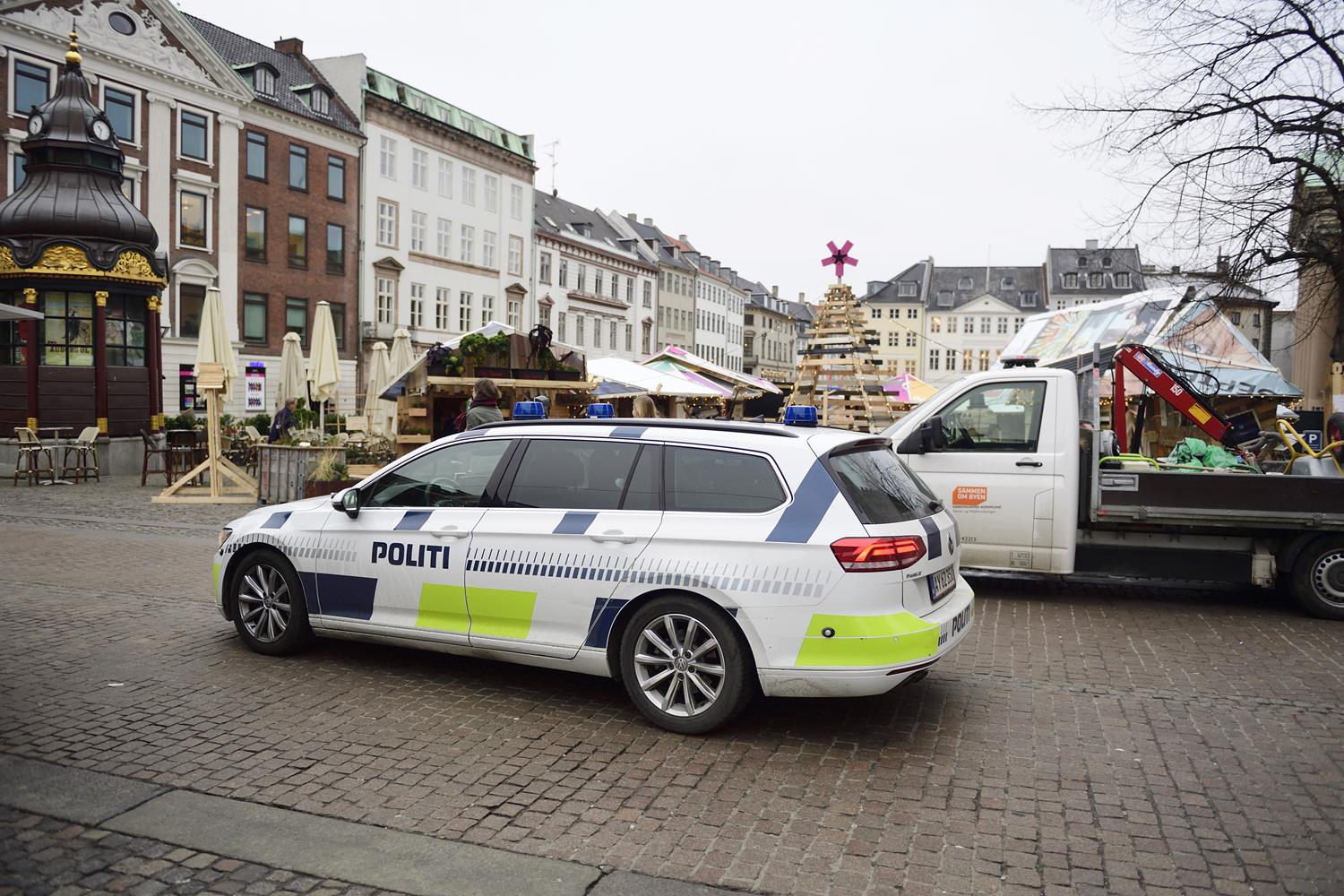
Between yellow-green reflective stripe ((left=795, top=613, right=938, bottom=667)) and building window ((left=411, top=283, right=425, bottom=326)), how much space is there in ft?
154

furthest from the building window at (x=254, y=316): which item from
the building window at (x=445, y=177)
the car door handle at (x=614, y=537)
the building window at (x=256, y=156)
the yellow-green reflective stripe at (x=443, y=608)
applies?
the car door handle at (x=614, y=537)

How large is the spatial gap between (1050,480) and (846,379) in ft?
31.4

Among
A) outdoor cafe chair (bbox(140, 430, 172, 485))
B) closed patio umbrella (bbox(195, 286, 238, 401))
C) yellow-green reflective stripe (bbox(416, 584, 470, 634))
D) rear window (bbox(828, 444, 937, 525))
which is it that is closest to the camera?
rear window (bbox(828, 444, 937, 525))

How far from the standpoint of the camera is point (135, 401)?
23047 millimetres

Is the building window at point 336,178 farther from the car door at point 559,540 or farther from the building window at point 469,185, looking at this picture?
the car door at point 559,540

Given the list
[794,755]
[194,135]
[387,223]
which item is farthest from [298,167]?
[794,755]

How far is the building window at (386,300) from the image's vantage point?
1875 inches

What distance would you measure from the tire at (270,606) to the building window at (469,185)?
1930 inches

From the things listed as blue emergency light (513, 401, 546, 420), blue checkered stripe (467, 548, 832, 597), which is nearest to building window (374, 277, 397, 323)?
blue emergency light (513, 401, 546, 420)

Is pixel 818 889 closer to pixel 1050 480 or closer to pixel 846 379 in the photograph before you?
pixel 1050 480

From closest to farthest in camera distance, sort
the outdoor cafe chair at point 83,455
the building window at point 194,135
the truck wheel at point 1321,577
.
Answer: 1. the truck wheel at point 1321,577
2. the outdoor cafe chair at point 83,455
3. the building window at point 194,135

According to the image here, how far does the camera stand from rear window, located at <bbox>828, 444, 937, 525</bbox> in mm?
5266

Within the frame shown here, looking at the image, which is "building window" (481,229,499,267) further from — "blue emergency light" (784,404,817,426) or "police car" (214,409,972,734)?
"blue emergency light" (784,404,817,426)

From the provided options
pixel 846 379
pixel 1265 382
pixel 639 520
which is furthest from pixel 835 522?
pixel 1265 382
